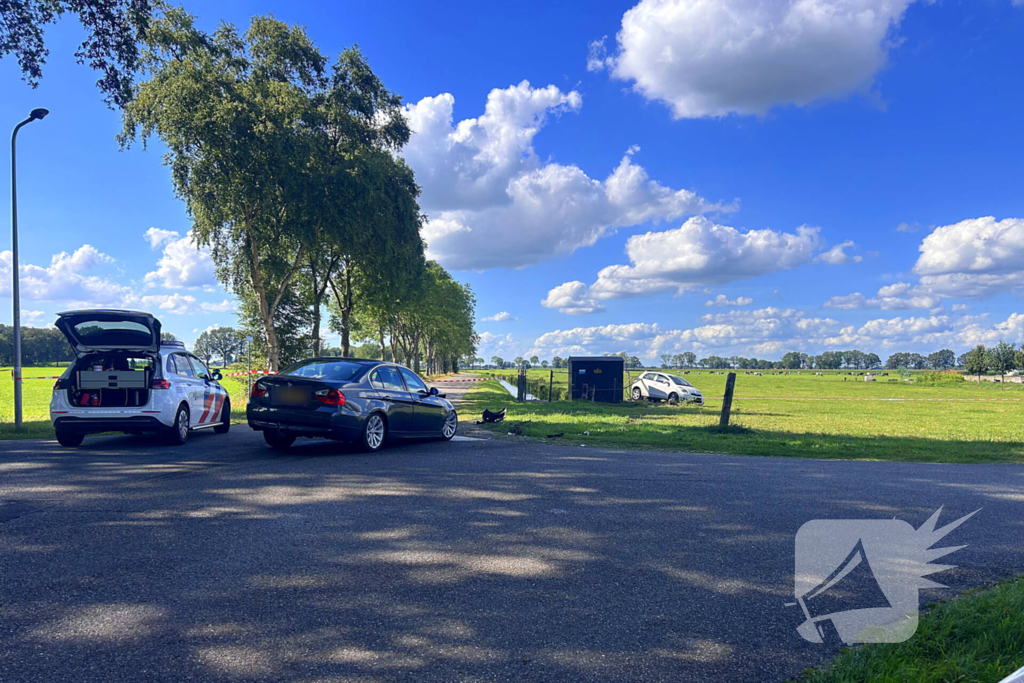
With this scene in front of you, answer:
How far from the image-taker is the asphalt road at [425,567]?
324 cm

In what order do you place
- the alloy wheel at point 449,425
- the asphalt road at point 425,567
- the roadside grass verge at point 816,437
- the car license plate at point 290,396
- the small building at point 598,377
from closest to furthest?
the asphalt road at point 425,567, the car license plate at point 290,396, the roadside grass verge at point 816,437, the alloy wheel at point 449,425, the small building at point 598,377

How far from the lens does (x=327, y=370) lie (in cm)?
1057

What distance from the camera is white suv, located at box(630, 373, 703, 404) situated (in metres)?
32.2

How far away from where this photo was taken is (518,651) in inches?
131

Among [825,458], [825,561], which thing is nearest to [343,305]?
[825,458]

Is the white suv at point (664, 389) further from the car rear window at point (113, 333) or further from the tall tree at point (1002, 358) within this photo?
the tall tree at point (1002, 358)

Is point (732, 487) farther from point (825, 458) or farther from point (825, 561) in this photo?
point (825, 458)

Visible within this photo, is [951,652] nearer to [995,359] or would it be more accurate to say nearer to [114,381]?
[114,381]

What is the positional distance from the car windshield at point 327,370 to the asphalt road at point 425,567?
6.60 ft

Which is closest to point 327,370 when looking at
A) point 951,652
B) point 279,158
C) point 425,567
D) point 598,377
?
point 425,567

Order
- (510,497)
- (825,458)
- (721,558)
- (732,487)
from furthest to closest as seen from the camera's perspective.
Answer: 1. (825,458)
2. (732,487)
3. (510,497)
4. (721,558)

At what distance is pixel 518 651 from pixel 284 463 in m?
6.56

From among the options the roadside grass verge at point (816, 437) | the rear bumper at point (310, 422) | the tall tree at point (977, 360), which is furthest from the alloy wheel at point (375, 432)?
the tall tree at point (977, 360)

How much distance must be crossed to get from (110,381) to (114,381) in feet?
0.18
